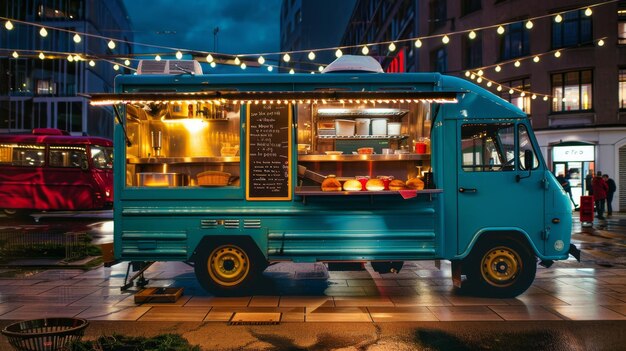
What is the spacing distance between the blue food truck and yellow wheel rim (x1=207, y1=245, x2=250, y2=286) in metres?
0.02

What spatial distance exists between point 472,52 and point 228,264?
100 feet

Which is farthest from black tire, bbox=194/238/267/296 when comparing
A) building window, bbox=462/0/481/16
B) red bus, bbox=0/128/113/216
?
building window, bbox=462/0/481/16

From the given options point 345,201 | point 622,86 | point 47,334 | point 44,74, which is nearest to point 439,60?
point 622,86

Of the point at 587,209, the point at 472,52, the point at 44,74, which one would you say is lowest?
the point at 587,209

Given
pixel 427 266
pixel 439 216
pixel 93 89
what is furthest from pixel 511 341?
pixel 93 89

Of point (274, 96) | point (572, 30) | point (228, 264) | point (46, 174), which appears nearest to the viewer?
point (274, 96)

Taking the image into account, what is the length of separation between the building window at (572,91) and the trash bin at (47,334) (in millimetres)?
30942

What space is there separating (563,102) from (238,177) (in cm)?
2684

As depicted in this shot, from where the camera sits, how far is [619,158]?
29.0 metres

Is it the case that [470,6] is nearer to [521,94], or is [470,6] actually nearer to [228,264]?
[521,94]

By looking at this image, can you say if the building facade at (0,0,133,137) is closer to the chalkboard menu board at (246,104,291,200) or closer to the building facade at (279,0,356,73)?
the building facade at (279,0,356,73)

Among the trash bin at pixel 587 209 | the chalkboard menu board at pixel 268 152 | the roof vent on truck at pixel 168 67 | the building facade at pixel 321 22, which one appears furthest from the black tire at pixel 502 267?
the building facade at pixel 321 22

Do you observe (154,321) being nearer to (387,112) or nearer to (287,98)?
(287,98)

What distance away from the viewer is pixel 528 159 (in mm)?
8578
